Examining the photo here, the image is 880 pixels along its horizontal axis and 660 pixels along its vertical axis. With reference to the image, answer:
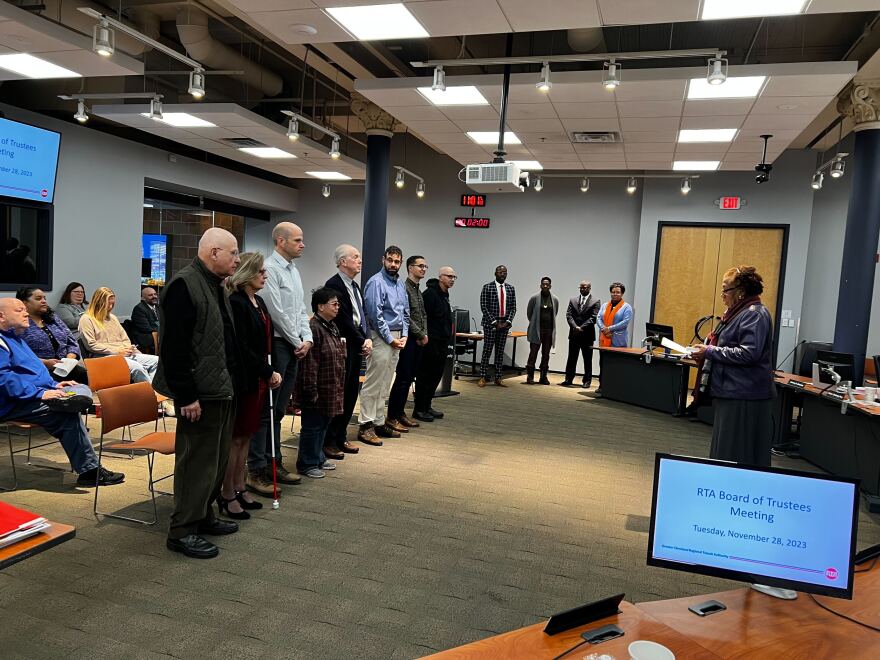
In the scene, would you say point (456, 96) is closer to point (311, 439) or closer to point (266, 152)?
point (311, 439)

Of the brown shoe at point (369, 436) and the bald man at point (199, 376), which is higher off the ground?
the bald man at point (199, 376)

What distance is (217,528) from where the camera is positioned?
358 cm

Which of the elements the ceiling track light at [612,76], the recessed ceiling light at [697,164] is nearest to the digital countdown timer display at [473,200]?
the recessed ceiling light at [697,164]

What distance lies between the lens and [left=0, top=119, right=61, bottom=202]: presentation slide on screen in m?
7.21

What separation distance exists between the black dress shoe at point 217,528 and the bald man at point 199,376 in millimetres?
148

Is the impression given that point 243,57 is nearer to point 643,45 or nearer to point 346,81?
point 346,81

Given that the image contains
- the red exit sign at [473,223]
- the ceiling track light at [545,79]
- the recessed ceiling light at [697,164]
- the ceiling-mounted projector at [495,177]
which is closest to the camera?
the ceiling track light at [545,79]

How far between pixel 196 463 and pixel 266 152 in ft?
24.0

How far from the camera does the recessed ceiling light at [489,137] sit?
769 centimetres

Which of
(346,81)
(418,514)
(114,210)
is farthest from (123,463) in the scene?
(346,81)

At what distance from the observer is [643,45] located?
7.65m

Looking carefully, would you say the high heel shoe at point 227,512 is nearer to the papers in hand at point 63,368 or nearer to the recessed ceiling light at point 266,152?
the papers in hand at point 63,368

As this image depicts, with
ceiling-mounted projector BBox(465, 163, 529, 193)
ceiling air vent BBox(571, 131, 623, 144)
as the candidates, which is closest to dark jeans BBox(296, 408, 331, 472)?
ceiling-mounted projector BBox(465, 163, 529, 193)

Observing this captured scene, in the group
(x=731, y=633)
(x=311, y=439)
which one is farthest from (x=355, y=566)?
(x=731, y=633)
